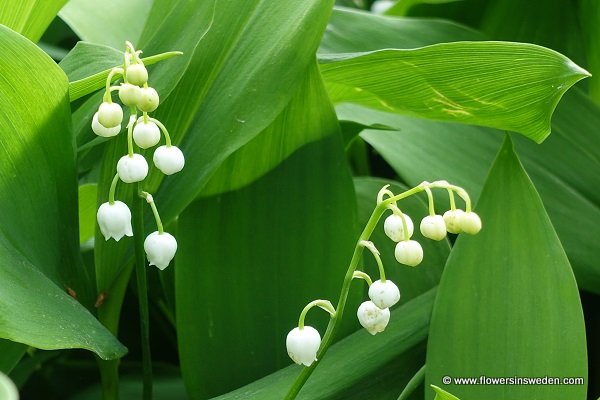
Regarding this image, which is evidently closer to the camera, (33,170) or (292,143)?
(33,170)

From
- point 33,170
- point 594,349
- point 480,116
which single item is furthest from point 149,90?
point 594,349

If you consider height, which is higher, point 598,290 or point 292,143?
point 292,143

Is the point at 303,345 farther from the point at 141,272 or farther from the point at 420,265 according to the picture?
the point at 420,265

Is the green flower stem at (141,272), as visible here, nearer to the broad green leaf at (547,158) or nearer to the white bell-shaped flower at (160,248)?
the white bell-shaped flower at (160,248)

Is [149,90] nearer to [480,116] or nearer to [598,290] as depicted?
[480,116]

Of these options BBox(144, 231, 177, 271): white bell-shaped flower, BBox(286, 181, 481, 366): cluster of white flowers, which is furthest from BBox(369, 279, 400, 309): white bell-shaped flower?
BBox(144, 231, 177, 271): white bell-shaped flower

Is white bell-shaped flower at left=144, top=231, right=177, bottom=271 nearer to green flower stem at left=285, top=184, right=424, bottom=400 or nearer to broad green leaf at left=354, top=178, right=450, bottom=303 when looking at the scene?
green flower stem at left=285, top=184, right=424, bottom=400

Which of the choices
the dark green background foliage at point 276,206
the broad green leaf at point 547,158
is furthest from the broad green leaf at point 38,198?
the broad green leaf at point 547,158
